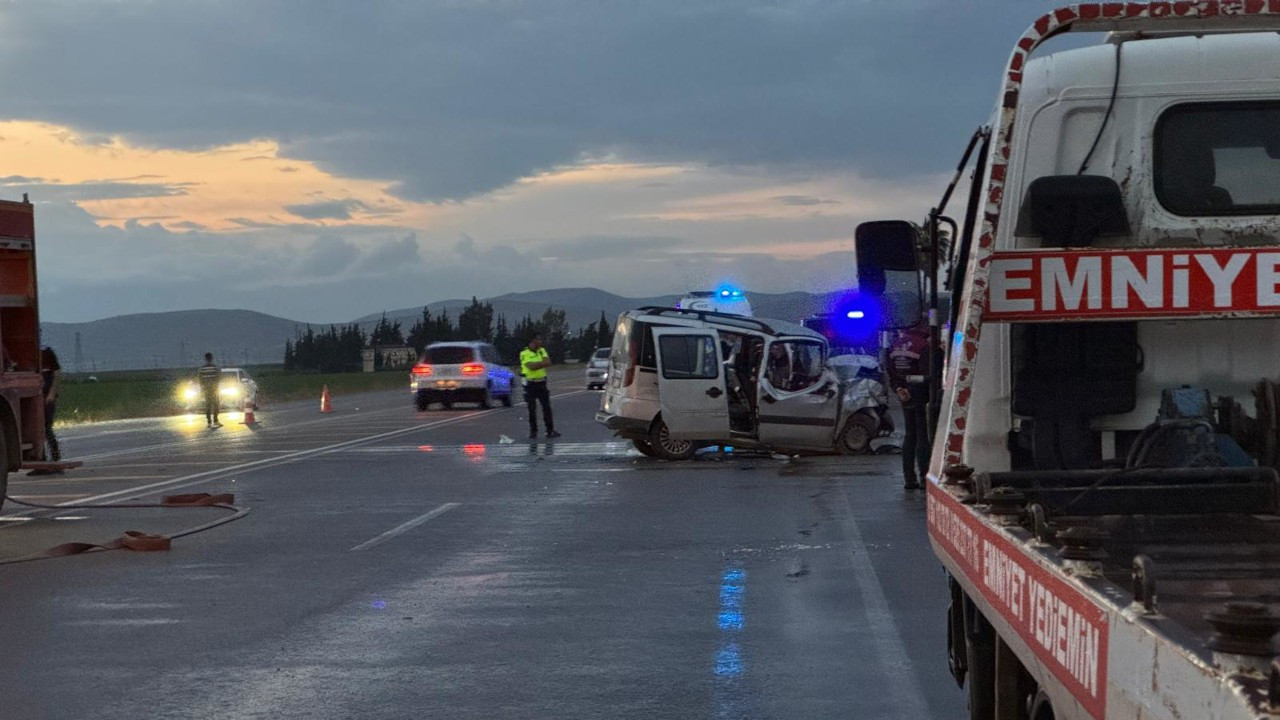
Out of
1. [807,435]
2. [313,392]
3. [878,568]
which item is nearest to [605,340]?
[313,392]

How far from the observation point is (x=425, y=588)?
1106 centimetres

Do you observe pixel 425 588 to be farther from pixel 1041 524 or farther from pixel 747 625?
pixel 1041 524

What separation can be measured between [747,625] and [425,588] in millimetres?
2601

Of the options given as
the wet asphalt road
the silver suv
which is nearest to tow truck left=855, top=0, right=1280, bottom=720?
the wet asphalt road

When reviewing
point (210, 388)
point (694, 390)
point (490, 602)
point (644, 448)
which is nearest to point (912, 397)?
point (694, 390)

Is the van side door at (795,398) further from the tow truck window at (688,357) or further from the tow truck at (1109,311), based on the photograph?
the tow truck at (1109,311)

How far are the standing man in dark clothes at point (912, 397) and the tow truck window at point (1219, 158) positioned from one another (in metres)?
10.8

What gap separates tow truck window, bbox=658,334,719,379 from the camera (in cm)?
2280

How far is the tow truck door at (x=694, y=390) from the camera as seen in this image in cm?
2272

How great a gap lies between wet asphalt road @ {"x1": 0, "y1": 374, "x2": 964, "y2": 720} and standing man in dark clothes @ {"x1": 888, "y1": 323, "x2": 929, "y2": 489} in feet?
1.30

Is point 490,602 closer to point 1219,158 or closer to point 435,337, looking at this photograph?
point 1219,158

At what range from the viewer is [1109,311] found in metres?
5.68

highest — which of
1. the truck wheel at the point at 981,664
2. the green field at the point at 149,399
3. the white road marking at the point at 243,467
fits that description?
the truck wheel at the point at 981,664

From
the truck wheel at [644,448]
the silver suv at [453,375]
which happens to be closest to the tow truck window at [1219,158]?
the truck wheel at [644,448]
